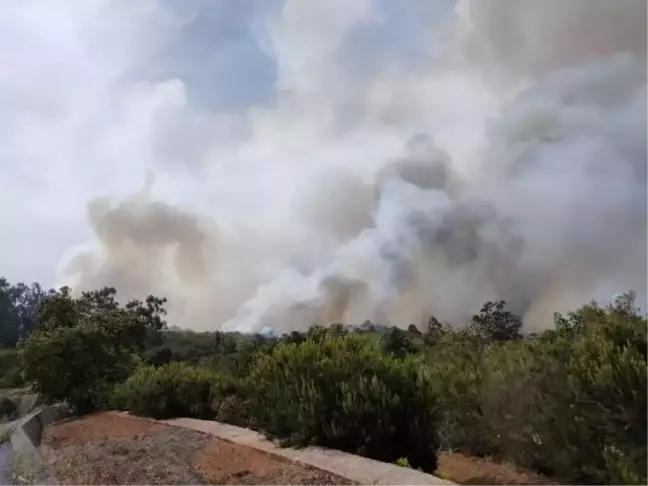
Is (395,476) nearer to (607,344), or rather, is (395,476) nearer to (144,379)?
(607,344)

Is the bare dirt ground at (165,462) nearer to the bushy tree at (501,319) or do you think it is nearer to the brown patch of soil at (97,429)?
the brown patch of soil at (97,429)

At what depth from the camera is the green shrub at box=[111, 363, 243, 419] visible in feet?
55.7

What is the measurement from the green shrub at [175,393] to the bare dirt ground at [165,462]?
1.90 metres

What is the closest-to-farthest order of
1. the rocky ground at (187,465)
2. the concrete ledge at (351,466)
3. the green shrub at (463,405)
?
the concrete ledge at (351,466) < the rocky ground at (187,465) < the green shrub at (463,405)

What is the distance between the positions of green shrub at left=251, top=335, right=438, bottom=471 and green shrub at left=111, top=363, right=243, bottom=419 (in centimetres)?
721

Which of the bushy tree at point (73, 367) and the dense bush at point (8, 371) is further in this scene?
the dense bush at point (8, 371)

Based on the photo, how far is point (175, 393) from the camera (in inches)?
685

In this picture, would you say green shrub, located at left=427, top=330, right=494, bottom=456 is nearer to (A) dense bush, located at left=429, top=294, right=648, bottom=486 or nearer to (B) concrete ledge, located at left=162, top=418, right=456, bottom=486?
(A) dense bush, located at left=429, top=294, right=648, bottom=486

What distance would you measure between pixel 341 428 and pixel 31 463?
6.97 meters

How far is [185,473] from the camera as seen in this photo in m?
9.12

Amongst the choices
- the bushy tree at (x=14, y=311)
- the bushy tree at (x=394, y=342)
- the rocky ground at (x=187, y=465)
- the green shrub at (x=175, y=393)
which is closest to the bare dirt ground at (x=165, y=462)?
the rocky ground at (x=187, y=465)

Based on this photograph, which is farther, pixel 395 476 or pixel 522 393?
pixel 522 393

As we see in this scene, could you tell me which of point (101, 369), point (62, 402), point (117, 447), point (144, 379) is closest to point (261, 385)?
point (117, 447)

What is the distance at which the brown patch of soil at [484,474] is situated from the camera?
26.0 feet
